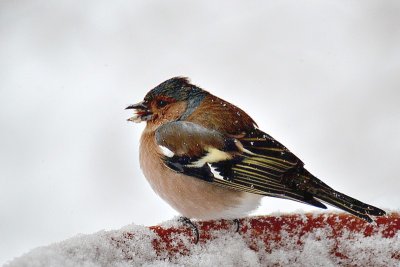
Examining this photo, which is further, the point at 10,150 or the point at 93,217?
the point at 10,150

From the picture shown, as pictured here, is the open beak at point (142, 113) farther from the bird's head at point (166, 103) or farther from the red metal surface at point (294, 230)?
the red metal surface at point (294, 230)

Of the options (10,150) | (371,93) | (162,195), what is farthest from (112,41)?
(162,195)

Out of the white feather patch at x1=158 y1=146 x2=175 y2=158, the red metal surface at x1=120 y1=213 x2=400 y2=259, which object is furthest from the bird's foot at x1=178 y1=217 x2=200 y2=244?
the white feather patch at x1=158 y1=146 x2=175 y2=158

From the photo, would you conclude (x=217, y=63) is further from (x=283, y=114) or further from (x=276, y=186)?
(x=276, y=186)

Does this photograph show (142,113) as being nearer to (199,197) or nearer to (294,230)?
(199,197)

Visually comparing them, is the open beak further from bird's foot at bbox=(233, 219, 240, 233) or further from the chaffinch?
bird's foot at bbox=(233, 219, 240, 233)

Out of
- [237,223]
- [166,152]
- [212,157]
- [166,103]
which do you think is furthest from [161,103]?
[237,223]

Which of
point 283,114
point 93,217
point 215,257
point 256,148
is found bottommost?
point 215,257

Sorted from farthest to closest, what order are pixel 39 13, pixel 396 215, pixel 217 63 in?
pixel 39 13
pixel 217 63
pixel 396 215
